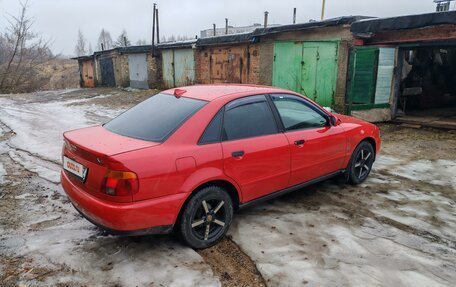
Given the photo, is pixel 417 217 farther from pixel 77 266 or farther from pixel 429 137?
pixel 429 137

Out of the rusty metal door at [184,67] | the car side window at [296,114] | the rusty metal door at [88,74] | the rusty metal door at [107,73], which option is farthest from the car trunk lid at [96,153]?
the rusty metal door at [88,74]

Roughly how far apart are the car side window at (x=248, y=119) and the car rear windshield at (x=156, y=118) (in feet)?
1.03

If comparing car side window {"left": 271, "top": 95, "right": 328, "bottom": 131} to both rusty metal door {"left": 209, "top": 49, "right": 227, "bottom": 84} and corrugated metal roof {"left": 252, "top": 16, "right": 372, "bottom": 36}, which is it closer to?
corrugated metal roof {"left": 252, "top": 16, "right": 372, "bottom": 36}

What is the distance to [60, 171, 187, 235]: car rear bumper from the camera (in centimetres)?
277

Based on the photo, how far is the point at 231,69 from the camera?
1412 centimetres

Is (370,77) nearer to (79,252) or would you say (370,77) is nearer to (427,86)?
(427,86)

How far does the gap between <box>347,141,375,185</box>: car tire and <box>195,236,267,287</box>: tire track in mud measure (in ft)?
7.38

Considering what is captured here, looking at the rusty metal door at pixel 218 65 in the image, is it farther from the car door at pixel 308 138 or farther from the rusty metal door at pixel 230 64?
the car door at pixel 308 138

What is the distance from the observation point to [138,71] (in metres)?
20.6

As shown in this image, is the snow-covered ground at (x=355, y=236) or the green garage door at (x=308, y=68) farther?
the green garage door at (x=308, y=68)

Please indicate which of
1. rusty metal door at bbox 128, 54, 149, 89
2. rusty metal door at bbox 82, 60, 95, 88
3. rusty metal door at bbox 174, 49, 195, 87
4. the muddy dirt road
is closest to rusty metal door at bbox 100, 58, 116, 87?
rusty metal door at bbox 82, 60, 95, 88

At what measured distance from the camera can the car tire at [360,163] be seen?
479 cm

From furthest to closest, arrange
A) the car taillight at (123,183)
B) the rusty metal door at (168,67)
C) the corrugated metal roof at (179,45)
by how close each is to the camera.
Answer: the rusty metal door at (168,67), the corrugated metal roof at (179,45), the car taillight at (123,183)

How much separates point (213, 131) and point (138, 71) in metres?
18.6
